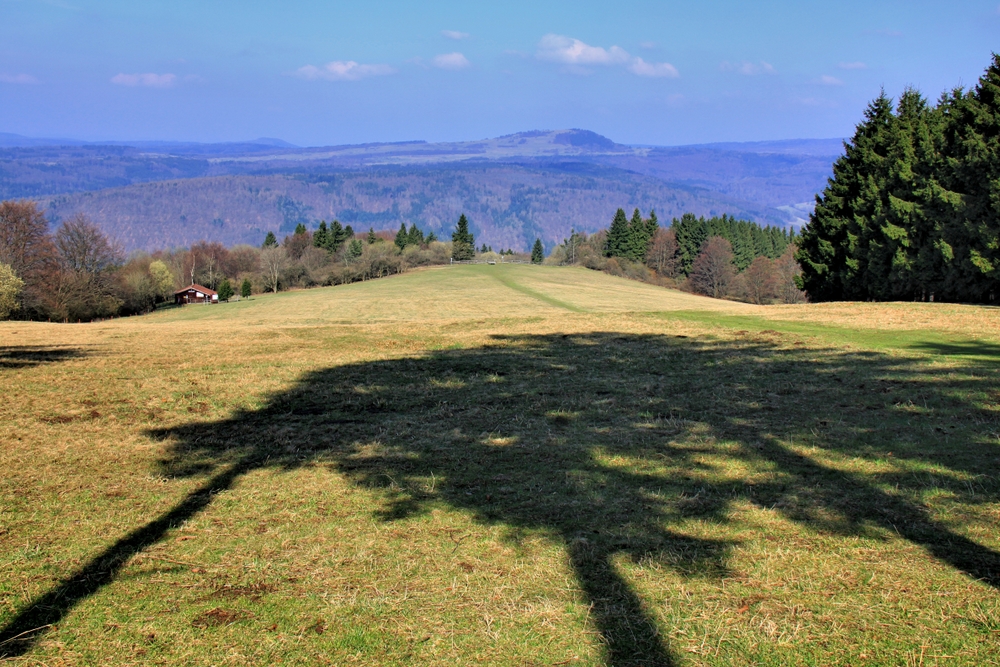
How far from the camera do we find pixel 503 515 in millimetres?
6676

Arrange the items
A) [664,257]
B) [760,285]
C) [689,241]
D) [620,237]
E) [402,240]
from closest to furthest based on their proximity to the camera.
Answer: [760,285] < [620,237] < [689,241] < [664,257] < [402,240]

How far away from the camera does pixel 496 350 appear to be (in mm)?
18656

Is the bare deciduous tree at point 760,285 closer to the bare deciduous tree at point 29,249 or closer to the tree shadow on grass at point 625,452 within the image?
the bare deciduous tree at point 29,249

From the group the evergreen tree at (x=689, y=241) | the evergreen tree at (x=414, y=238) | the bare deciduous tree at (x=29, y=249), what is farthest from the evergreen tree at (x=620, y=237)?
the bare deciduous tree at (x=29, y=249)

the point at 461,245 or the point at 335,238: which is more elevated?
the point at 335,238

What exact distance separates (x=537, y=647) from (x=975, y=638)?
8.78ft

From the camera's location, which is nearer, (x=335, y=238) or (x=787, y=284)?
(x=787, y=284)

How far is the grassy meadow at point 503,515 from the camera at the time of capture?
4.46 metres

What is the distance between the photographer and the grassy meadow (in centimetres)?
446

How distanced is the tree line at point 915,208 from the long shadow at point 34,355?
43589 millimetres

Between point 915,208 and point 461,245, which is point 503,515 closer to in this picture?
point 915,208

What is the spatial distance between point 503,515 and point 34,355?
1502cm

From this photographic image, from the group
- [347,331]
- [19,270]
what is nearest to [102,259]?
[19,270]

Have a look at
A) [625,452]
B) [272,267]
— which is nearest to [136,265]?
[272,267]
